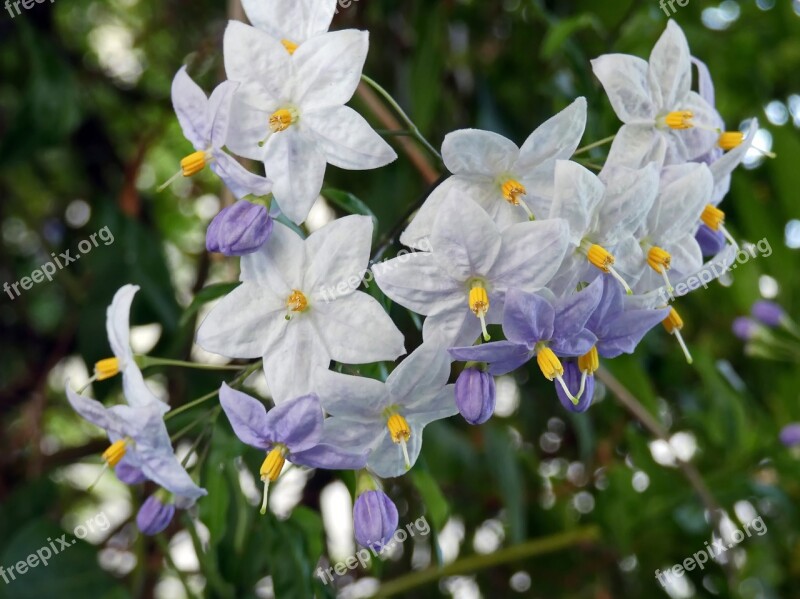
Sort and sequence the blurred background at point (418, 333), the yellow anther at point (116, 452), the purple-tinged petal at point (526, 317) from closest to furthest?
the purple-tinged petal at point (526, 317) → the yellow anther at point (116, 452) → the blurred background at point (418, 333)

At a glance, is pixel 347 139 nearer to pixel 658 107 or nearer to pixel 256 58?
pixel 256 58

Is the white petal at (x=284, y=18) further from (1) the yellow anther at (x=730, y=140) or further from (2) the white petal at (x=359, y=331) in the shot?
(1) the yellow anther at (x=730, y=140)

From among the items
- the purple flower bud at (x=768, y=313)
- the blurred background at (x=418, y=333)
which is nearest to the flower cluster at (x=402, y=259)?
the blurred background at (x=418, y=333)

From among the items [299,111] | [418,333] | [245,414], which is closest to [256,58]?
[299,111]

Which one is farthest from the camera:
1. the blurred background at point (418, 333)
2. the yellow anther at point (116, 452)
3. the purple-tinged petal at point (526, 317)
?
the blurred background at point (418, 333)

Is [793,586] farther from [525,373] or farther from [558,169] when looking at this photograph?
[558,169]

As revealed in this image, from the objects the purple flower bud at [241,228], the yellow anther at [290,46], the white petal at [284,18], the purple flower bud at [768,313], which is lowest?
the purple flower bud at [768,313]
